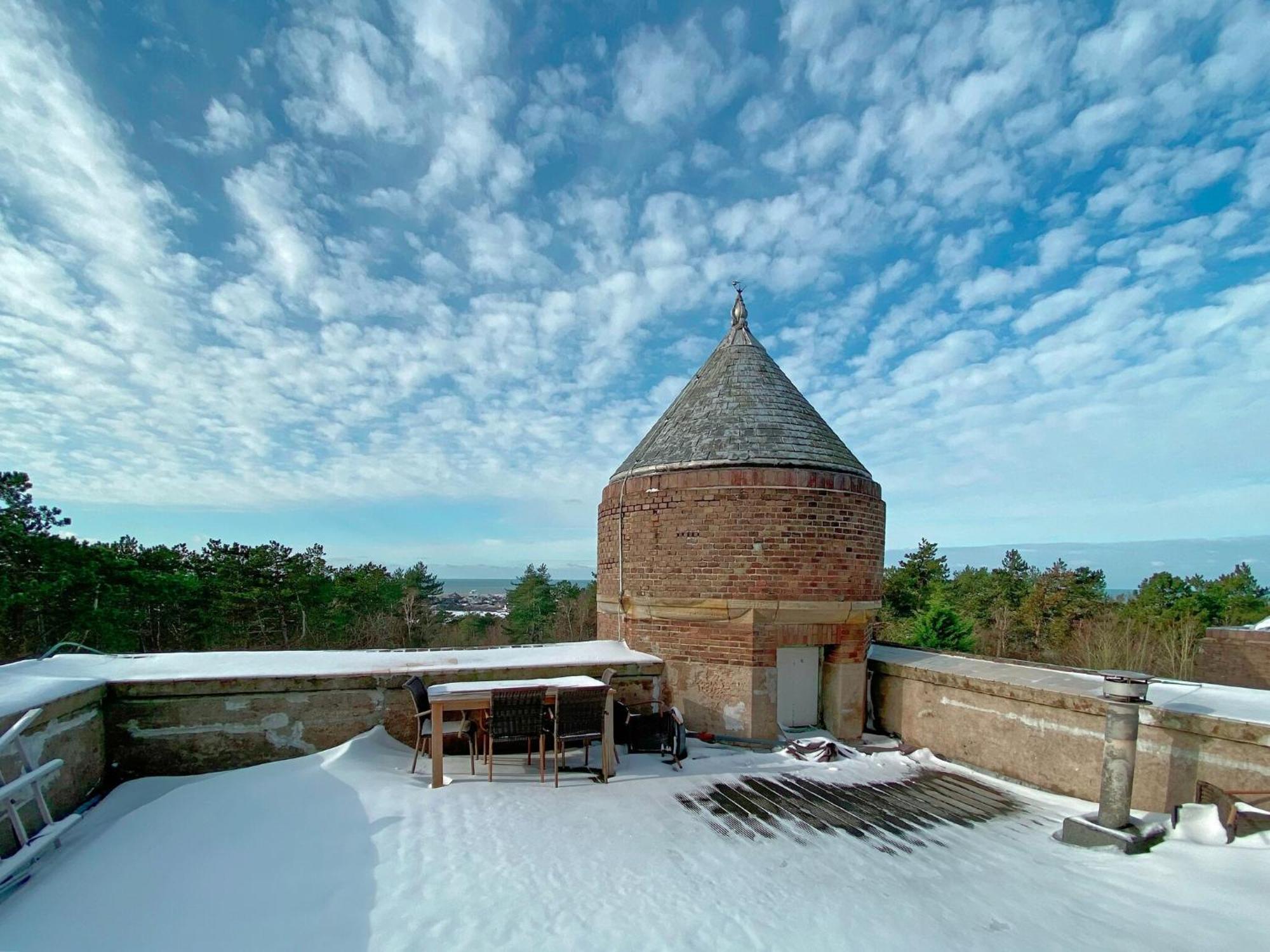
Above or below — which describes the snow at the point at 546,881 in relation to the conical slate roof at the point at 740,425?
below

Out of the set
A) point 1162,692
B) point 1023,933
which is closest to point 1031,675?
point 1162,692

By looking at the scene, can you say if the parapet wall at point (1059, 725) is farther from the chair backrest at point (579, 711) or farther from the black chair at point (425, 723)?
the black chair at point (425, 723)

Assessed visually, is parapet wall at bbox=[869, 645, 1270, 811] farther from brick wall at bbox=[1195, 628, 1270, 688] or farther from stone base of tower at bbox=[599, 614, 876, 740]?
brick wall at bbox=[1195, 628, 1270, 688]

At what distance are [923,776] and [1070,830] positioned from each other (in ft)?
6.63

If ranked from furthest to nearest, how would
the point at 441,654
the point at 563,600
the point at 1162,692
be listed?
1. the point at 563,600
2. the point at 441,654
3. the point at 1162,692

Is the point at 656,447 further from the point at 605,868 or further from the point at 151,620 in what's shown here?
the point at 151,620

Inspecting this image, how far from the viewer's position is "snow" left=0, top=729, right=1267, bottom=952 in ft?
11.6

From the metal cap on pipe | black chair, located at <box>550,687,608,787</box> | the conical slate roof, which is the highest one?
the conical slate roof

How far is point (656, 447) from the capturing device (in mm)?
9617

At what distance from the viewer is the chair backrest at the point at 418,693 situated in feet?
21.3

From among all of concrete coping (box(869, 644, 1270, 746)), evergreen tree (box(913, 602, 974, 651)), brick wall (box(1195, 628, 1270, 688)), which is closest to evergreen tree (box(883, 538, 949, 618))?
evergreen tree (box(913, 602, 974, 651))

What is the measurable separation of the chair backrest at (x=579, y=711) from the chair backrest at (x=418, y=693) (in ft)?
5.17

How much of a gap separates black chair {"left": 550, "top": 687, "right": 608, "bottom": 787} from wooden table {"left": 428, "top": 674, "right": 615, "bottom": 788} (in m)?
0.07

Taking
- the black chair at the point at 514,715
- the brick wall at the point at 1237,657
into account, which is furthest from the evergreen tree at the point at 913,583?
the black chair at the point at 514,715
